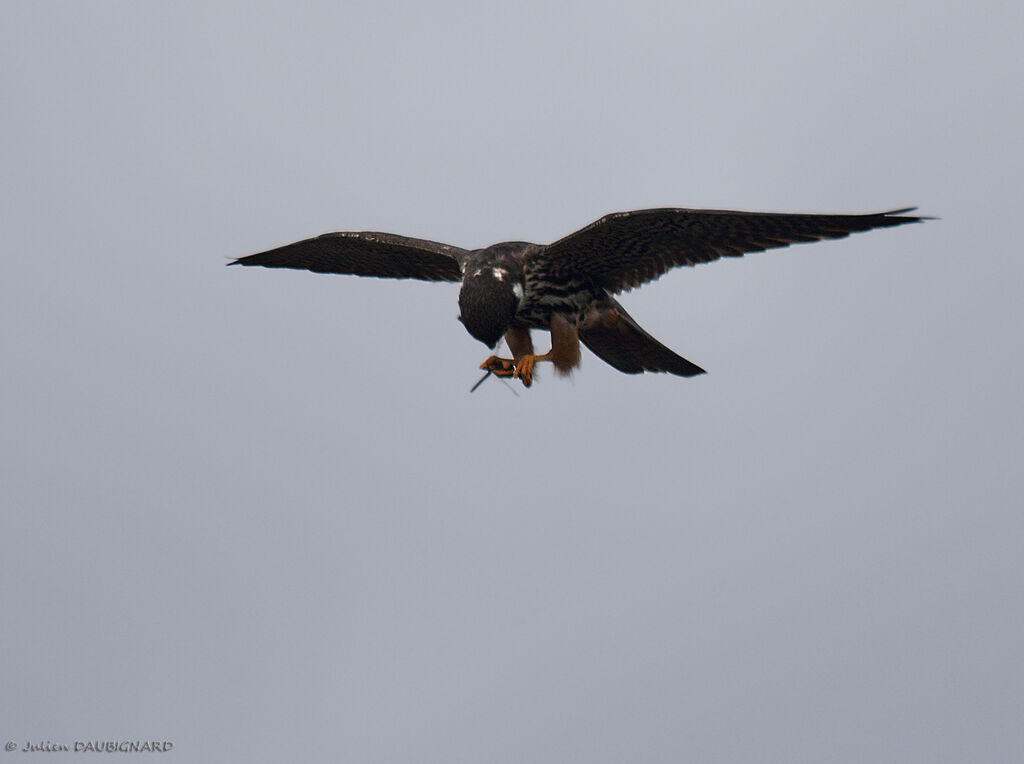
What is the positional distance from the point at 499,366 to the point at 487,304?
898mm

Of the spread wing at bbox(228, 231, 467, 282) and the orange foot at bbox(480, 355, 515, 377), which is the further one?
the spread wing at bbox(228, 231, 467, 282)

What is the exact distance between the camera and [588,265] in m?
12.3

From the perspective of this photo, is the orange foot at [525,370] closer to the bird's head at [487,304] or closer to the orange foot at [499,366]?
the orange foot at [499,366]

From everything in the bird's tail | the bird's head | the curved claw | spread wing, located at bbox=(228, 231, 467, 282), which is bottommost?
the curved claw

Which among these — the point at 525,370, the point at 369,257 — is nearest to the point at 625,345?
the point at 525,370

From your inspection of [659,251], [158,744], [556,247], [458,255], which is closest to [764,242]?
[659,251]

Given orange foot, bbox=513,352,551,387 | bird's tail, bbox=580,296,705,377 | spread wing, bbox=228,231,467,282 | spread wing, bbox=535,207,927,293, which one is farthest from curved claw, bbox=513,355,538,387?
spread wing, bbox=228,231,467,282

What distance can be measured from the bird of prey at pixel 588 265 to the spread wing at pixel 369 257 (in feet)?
0.06

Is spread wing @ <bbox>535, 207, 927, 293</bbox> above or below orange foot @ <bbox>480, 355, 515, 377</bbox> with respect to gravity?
above

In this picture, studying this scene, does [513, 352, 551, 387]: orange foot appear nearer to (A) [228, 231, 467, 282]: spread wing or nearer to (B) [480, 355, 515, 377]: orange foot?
(B) [480, 355, 515, 377]: orange foot

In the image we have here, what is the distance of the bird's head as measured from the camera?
11383 millimetres

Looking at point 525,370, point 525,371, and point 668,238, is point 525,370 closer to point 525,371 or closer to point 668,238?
point 525,371

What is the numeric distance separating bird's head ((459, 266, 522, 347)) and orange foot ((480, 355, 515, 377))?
465 millimetres

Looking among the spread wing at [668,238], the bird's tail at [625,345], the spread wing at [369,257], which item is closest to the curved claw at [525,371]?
the bird's tail at [625,345]
